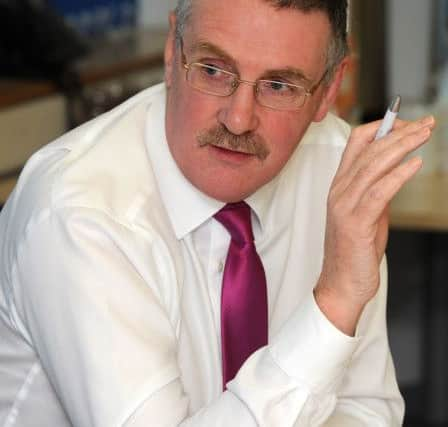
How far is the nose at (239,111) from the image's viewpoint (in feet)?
4.90

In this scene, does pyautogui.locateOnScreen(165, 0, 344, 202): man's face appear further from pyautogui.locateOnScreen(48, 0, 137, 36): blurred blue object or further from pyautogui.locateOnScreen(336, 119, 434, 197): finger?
pyautogui.locateOnScreen(48, 0, 137, 36): blurred blue object

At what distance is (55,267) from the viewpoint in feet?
4.75

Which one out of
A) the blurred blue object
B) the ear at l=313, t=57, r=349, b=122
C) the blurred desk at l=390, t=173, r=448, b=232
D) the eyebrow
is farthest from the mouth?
the blurred blue object

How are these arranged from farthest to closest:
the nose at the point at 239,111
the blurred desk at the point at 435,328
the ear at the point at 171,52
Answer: the blurred desk at the point at 435,328 < the ear at the point at 171,52 < the nose at the point at 239,111

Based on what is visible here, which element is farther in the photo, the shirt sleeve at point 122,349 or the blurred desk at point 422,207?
the blurred desk at point 422,207

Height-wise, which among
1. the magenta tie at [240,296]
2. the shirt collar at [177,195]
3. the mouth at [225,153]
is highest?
the mouth at [225,153]

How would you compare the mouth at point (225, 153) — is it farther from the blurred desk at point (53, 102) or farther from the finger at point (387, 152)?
the blurred desk at point (53, 102)

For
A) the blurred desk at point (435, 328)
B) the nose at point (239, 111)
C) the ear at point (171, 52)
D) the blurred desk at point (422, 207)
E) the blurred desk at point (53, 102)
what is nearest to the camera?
the nose at point (239, 111)

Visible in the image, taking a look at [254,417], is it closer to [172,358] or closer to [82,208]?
[172,358]

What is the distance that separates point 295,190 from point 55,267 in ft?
1.76

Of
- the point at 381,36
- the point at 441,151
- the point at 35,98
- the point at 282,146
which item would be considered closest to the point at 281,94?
the point at 282,146

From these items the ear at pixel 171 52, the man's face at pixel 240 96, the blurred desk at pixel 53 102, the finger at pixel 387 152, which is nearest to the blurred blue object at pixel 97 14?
the blurred desk at pixel 53 102

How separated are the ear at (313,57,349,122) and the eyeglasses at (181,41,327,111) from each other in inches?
4.9

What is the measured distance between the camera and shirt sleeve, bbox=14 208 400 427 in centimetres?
142
